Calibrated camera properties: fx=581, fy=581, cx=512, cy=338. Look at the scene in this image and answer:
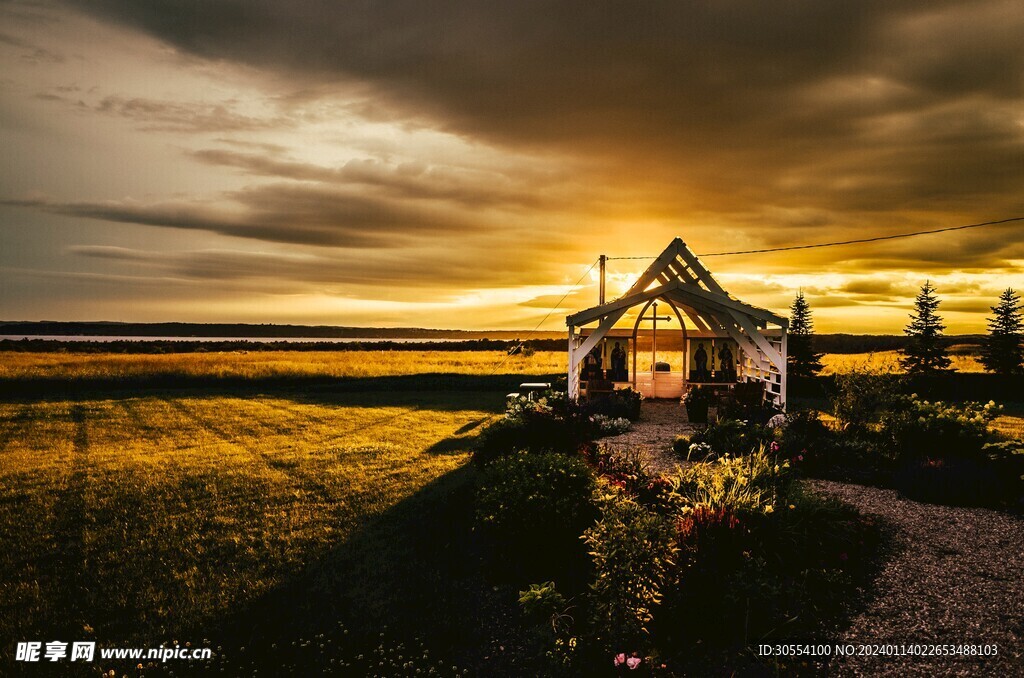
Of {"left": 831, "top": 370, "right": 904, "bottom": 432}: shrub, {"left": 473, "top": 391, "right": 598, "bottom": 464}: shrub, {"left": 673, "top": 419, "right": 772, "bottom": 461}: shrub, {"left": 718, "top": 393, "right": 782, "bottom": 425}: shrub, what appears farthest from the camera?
{"left": 718, "top": 393, "right": 782, "bottom": 425}: shrub

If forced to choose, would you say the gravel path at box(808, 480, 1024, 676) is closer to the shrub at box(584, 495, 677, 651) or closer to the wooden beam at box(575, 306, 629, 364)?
the shrub at box(584, 495, 677, 651)

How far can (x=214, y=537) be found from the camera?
9.52 metres

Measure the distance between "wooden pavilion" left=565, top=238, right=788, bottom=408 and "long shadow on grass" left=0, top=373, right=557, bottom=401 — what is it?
934 cm

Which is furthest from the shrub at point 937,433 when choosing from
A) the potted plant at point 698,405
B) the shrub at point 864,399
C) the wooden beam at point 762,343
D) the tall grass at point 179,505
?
the tall grass at point 179,505

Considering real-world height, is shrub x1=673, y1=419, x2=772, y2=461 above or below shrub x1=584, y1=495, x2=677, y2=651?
above

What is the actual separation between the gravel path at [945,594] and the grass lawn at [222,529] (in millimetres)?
4635

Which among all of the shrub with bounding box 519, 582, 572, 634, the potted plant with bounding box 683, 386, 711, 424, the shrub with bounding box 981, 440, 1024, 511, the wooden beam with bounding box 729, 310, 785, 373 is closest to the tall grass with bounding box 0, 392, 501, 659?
the shrub with bounding box 519, 582, 572, 634

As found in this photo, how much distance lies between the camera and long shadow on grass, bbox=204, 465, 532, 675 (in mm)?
6258

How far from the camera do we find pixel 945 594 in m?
6.59

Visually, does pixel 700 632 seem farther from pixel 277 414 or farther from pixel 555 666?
pixel 277 414

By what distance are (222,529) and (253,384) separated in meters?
25.5

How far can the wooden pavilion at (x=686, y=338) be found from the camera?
18109 mm

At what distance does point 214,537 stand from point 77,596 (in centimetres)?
209

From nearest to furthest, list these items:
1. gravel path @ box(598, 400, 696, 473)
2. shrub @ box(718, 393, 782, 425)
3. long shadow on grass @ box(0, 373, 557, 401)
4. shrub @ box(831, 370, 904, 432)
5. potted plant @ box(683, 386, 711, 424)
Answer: gravel path @ box(598, 400, 696, 473), shrub @ box(831, 370, 904, 432), shrub @ box(718, 393, 782, 425), potted plant @ box(683, 386, 711, 424), long shadow on grass @ box(0, 373, 557, 401)
